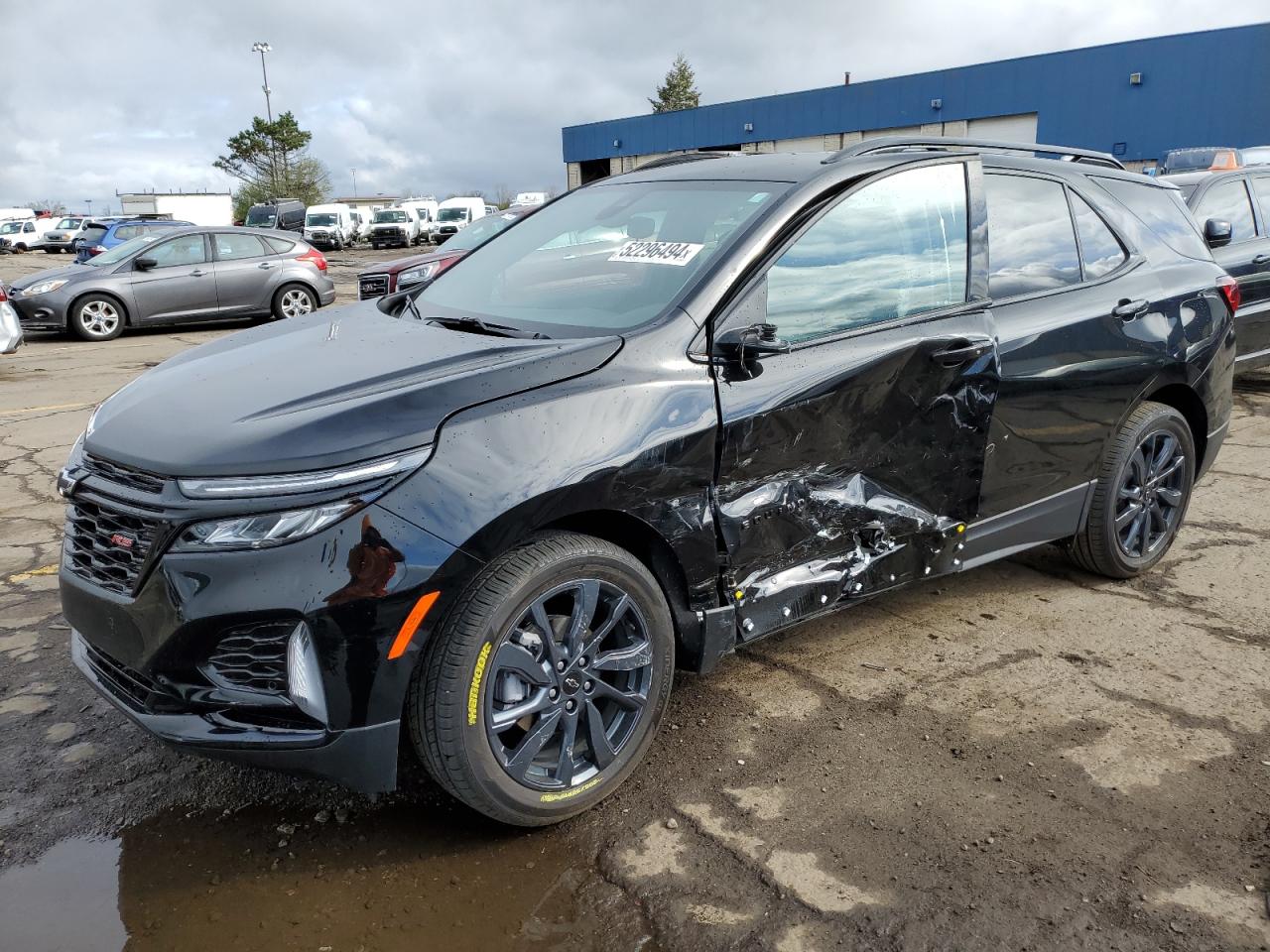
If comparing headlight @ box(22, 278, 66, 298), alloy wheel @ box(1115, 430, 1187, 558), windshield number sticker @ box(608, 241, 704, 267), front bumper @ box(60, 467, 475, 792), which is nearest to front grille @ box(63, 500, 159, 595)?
front bumper @ box(60, 467, 475, 792)

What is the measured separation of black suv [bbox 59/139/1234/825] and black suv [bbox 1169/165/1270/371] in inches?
158

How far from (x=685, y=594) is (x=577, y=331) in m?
0.83

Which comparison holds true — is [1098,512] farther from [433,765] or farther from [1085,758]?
[433,765]

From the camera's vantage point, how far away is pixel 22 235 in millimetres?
49094

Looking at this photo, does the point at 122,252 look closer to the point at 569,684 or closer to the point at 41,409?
the point at 41,409

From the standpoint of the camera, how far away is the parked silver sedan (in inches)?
525

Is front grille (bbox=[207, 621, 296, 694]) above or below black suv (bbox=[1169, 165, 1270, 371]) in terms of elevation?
below

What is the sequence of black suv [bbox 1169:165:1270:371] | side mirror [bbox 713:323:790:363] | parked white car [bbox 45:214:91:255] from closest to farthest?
side mirror [bbox 713:323:790:363]
black suv [bbox 1169:165:1270:371]
parked white car [bbox 45:214:91:255]

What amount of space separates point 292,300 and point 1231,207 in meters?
12.0

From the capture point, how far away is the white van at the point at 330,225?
135 ft

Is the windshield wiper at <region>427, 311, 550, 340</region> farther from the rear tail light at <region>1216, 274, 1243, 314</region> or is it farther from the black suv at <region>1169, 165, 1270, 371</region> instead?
the black suv at <region>1169, 165, 1270, 371</region>

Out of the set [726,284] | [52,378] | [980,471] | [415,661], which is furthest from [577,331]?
[52,378]

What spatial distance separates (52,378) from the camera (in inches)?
402

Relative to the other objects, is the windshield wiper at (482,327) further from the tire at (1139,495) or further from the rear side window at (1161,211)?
the rear side window at (1161,211)
